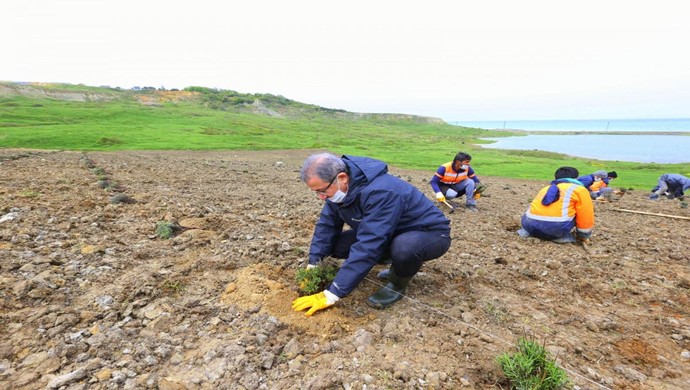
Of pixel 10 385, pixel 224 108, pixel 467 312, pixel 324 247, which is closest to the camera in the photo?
pixel 10 385

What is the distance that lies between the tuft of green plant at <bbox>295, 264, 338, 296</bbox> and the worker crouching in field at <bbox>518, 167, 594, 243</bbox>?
434 cm

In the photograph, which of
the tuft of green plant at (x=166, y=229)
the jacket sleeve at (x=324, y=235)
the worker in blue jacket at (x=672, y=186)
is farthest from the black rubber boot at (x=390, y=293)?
the worker in blue jacket at (x=672, y=186)

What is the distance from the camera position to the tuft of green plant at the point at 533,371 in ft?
7.77

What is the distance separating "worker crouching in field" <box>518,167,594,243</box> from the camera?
229 inches

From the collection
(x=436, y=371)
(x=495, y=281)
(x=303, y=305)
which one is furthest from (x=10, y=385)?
(x=495, y=281)

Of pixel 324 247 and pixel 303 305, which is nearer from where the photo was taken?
pixel 303 305

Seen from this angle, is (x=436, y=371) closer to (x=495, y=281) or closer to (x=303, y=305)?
(x=303, y=305)

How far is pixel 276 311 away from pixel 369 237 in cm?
112

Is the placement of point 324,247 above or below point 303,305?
above

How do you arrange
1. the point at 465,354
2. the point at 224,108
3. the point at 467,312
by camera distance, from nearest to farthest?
the point at 465,354 → the point at 467,312 → the point at 224,108

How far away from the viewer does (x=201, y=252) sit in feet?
15.1

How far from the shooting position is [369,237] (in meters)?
3.13

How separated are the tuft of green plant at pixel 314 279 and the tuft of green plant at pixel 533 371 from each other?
1.77m

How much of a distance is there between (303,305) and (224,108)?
96.9 metres
